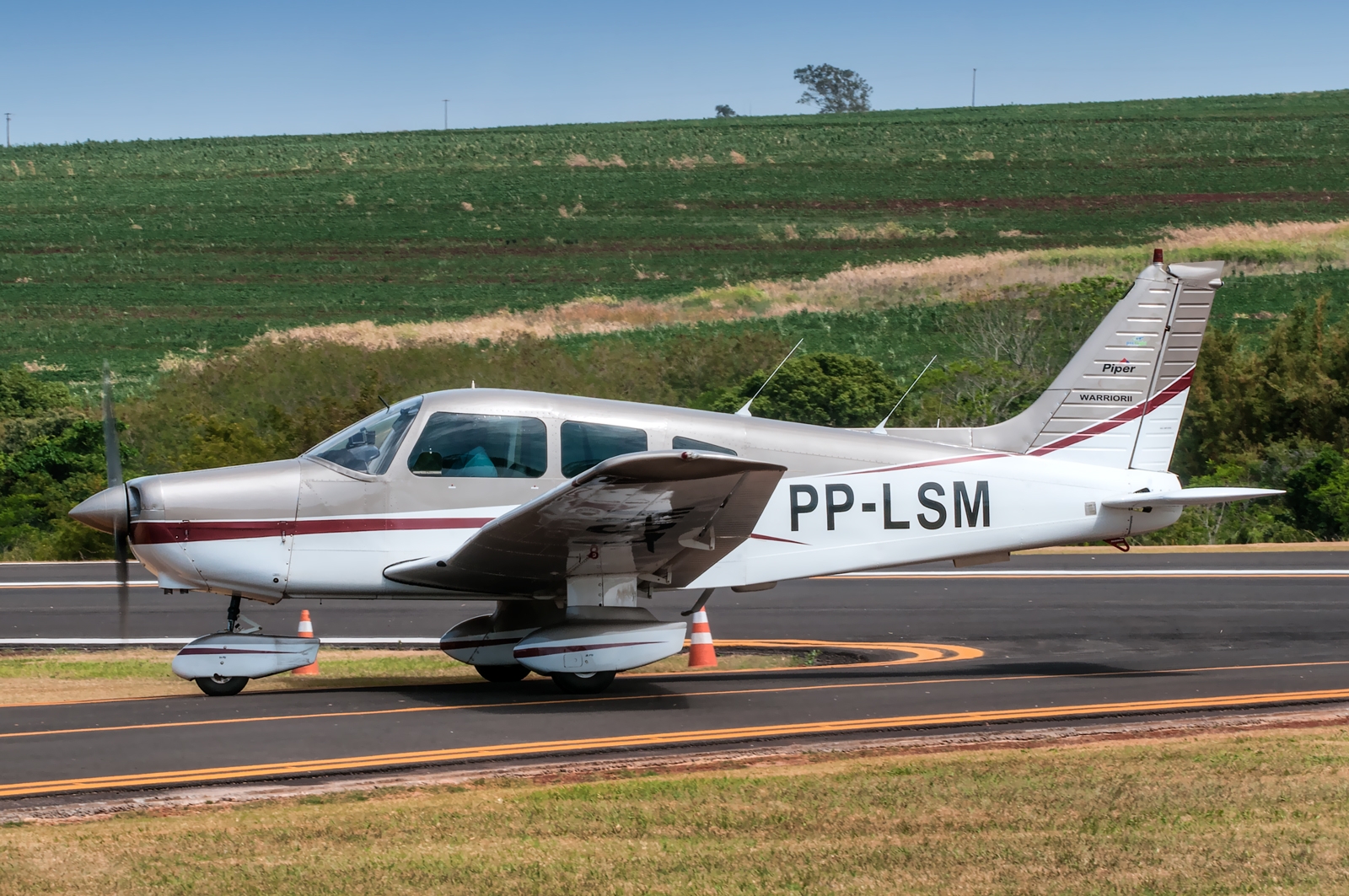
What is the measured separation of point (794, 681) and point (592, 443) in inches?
113

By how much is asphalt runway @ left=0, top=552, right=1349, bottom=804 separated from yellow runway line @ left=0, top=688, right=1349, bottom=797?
0.08ft

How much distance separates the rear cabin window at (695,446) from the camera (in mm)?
10609

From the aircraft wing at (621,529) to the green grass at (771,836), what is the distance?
1.95 metres

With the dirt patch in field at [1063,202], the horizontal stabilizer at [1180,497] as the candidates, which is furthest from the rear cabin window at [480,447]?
the dirt patch in field at [1063,202]

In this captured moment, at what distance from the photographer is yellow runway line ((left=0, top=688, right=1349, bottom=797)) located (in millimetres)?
7527

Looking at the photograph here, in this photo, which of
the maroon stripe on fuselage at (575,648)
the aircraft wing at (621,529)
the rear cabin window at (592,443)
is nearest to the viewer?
the aircraft wing at (621,529)

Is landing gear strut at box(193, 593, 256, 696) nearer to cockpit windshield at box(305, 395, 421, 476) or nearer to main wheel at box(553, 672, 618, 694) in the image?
cockpit windshield at box(305, 395, 421, 476)

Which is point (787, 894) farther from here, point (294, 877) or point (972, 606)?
point (972, 606)

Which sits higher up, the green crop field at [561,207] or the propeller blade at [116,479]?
the green crop field at [561,207]

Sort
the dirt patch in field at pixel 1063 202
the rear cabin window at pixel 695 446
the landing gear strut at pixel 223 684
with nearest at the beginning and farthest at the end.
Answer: the landing gear strut at pixel 223 684 < the rear cabin window at pixel 695 446 < the dirt patch in field at pixel 1063 202

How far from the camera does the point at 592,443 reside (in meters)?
10.5

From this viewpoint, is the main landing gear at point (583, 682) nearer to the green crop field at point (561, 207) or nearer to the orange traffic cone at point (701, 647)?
the orange traffic cone at point (701, 647)

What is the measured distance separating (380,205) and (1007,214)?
1375 inches

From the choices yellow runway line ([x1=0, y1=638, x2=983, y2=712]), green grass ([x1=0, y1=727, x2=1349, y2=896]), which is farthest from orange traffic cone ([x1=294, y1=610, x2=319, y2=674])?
green grass ([x1=0, y1=727, x2=1349, y2=896])
